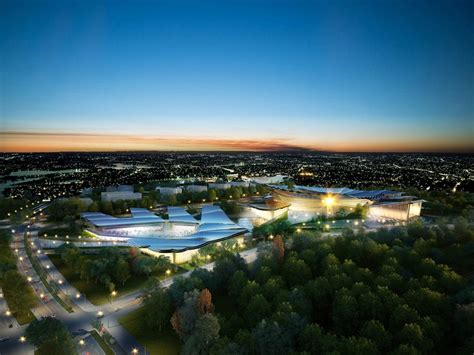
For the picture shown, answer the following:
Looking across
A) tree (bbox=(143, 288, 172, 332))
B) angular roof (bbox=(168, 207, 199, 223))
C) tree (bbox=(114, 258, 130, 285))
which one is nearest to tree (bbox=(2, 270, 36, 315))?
tree (bbox=(114, 258, 130, 285))

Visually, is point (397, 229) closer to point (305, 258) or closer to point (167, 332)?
point (305, 258)

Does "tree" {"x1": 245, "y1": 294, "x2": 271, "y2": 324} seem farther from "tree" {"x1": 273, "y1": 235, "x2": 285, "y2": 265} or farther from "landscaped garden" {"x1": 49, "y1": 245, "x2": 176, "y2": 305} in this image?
"landscaped garden" {"x1": 49, "y1": 245, "x2": 176, "y2": 305}

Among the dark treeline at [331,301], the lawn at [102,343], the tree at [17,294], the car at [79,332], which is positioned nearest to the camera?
the dark treeline at [331,301]

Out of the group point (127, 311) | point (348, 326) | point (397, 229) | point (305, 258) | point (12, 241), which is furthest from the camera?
point (12, 241)

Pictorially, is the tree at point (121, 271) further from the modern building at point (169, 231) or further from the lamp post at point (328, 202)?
the lamp post at point (328, 202)

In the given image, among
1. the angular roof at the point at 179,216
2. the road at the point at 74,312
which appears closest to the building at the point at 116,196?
the angular roof at the point at 179,216

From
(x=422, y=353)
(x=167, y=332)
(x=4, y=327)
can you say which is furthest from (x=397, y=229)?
(x=4, y=327)
